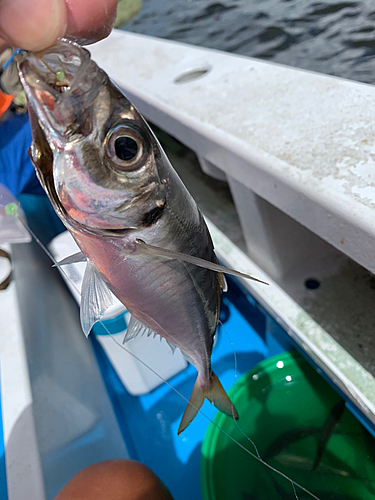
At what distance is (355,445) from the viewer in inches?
49.8

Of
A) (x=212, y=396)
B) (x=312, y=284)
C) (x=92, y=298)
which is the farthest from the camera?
(x=312, y=284)

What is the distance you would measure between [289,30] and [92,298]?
3.01m

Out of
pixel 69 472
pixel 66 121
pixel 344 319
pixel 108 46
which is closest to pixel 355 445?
A: pixel 344 319

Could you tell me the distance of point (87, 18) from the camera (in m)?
0.57

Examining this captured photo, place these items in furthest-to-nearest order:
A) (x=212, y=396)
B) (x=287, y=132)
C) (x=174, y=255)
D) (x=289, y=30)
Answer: (x=289, y=30), (x=287, y=132), (x=212, y=396), (x=174, y=255)

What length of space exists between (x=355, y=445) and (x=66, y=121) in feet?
4.37

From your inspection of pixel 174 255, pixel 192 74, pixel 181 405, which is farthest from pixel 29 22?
pixel 192 74

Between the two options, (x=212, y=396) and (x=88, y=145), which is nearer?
(x=88, y=145)

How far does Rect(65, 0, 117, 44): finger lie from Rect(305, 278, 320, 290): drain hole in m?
1.22

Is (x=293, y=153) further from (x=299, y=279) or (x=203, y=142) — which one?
(x=299, y=279)

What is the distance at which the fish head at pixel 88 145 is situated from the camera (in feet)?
1.73

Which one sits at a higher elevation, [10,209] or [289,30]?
[10,209]

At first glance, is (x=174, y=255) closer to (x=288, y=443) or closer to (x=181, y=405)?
(x=288, y=443)

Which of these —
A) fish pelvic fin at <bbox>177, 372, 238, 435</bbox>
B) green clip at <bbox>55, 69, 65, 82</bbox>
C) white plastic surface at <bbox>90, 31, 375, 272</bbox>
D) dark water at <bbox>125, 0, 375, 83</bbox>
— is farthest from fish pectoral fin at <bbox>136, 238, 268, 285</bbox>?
dark water at <bbox>125, 0, 375, 83</bbox>
